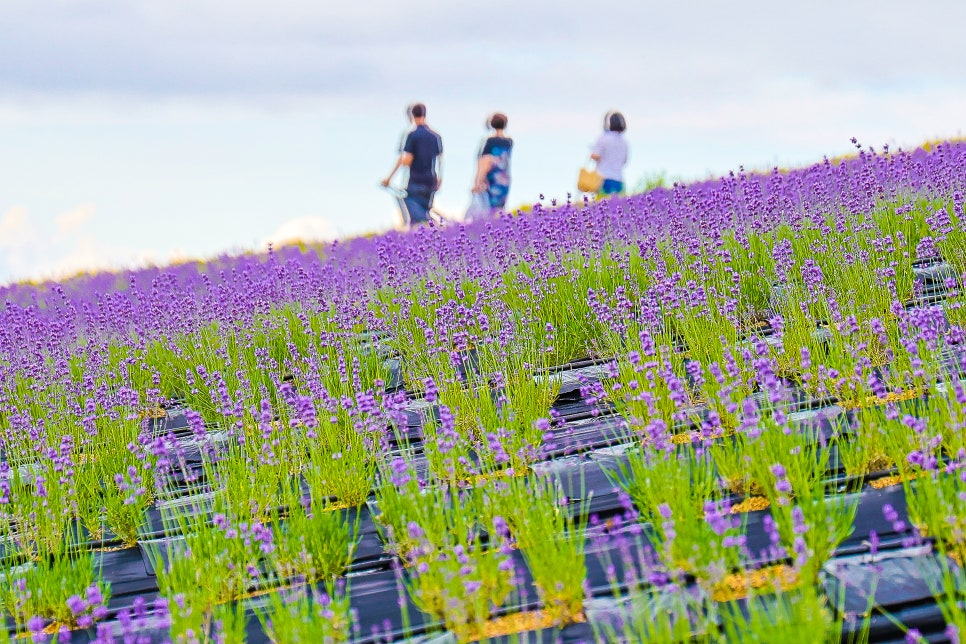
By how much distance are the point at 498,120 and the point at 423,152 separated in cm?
115

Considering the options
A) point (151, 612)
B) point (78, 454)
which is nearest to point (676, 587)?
point (151, 612)

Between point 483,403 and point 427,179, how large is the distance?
324 inches

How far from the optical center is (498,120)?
41.5 feet

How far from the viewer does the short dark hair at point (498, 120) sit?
41.4 feet

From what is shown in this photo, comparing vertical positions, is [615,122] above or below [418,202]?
above

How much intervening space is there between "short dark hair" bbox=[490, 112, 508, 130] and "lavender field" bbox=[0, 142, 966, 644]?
5.52 m

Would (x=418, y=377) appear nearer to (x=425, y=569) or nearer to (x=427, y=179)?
(x=425, y=569)

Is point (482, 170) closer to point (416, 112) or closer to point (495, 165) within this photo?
point (495, 165)

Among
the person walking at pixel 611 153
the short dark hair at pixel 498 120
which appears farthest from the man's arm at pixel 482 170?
the person walking at pixel 611 153

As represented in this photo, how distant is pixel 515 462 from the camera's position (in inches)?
151

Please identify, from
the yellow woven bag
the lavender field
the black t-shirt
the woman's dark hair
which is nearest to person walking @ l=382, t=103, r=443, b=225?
the black t-shirt

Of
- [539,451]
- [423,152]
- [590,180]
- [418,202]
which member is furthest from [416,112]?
[539,451]

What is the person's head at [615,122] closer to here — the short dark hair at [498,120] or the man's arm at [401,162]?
the short dark hair at [498,120]

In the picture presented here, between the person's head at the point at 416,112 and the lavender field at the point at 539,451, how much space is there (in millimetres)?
5006
